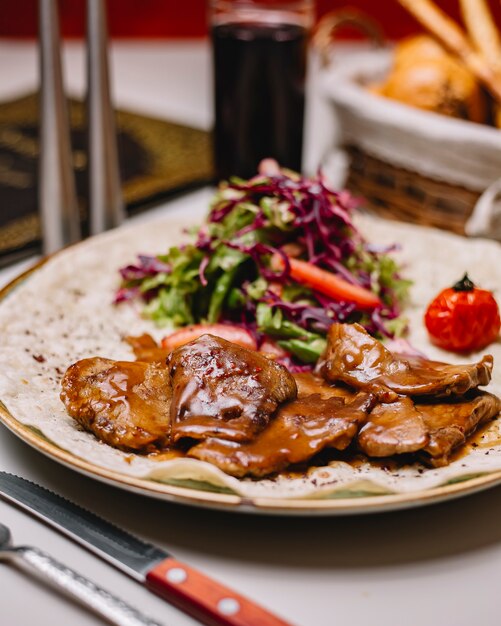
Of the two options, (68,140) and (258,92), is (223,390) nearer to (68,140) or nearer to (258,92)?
(68,140)

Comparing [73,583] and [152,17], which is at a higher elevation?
[152,17]

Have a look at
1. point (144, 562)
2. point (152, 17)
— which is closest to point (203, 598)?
point (144, 562)

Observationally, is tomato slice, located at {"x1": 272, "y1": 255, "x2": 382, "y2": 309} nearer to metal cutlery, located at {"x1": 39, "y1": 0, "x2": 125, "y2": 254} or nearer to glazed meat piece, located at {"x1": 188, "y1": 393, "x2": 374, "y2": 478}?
glazed meat piece, located at {"x1": 188, "y1": 393, "x2": 374, "y2": 478}

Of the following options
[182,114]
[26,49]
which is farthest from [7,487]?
[26,49]

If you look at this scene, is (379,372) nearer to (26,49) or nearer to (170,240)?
(170,240)

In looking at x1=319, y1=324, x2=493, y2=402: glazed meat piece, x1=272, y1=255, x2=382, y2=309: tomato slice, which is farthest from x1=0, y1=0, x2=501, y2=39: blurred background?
x1=319, y1=324, x2=493, y2=402: glazed meat piece

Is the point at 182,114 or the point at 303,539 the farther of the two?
the point at 182,114
